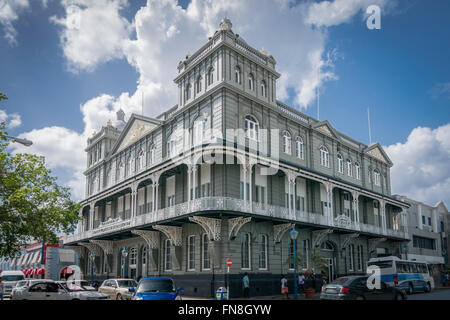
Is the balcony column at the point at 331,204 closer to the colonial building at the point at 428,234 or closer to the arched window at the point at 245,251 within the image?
the arched window at the point at 245,251

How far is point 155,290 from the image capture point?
613 inches

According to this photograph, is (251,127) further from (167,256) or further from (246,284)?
(167,256)

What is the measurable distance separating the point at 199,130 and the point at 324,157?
1314cm

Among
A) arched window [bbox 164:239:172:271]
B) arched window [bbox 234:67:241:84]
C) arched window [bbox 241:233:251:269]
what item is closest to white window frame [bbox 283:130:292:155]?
arched window [bbox 234:67:241:84]

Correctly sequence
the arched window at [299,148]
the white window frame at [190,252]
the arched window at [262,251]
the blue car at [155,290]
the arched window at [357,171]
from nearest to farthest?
the blue car at [155,290], the arched window at [262,251], the white window frame at [190,252], the arched window at [299,148], the arched window at [357,171]

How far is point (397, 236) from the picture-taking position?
4062 cm

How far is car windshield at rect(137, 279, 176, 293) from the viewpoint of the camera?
615 inches

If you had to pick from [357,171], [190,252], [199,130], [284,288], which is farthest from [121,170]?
[357,171]

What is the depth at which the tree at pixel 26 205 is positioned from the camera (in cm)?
2102

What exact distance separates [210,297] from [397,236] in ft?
78.0

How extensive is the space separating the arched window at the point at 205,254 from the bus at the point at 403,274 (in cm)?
1137

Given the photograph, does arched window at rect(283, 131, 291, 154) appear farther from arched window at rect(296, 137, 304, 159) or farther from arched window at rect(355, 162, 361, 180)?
arched window at rect(355, 162, 361, 180)

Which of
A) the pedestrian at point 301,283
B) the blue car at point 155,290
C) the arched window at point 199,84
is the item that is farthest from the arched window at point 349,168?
the blue car at point 155,290
